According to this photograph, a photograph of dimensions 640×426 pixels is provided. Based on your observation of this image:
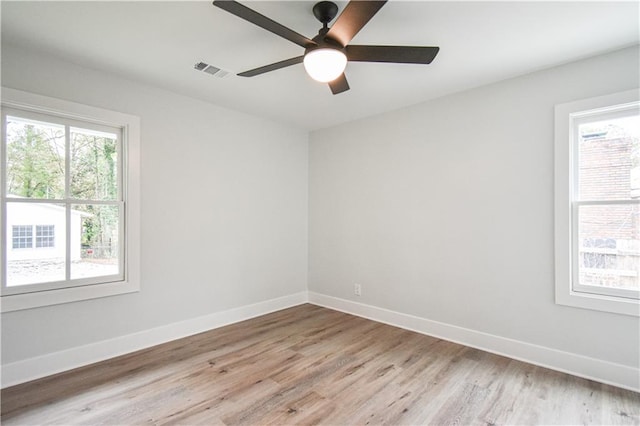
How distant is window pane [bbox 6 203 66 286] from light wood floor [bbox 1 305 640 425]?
818mm

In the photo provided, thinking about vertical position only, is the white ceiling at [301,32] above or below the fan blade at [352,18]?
above

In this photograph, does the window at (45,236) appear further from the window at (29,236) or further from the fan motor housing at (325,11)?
the fan motor housing at (325,11)

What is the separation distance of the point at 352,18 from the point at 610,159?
2431mm

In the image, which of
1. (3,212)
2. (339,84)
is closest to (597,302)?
(339,84)

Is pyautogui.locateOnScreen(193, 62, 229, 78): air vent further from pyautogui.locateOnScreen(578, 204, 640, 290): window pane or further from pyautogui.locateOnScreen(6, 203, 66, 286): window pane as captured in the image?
pyautogui.locateOnScreen(578, 204, 640, 290): window pane

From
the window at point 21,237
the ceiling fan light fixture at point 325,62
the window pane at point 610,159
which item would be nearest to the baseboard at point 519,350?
the window pane at point 610,159

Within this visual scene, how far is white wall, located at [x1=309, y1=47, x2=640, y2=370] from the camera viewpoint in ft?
8.51

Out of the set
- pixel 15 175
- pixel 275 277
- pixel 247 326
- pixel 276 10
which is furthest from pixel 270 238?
pixel 276 10

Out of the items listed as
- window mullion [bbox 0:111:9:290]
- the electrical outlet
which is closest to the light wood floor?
window mullion [bbox 0:111:9:290]

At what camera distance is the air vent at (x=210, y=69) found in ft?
8.72

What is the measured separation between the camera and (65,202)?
266 cm

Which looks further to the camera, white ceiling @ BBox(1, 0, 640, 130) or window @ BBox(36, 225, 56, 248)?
window @ BBox(36, 225, 56, 248)

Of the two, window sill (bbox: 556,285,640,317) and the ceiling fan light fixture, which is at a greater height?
the ceiling fan light fixture

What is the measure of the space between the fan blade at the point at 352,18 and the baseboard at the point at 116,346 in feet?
10.1
